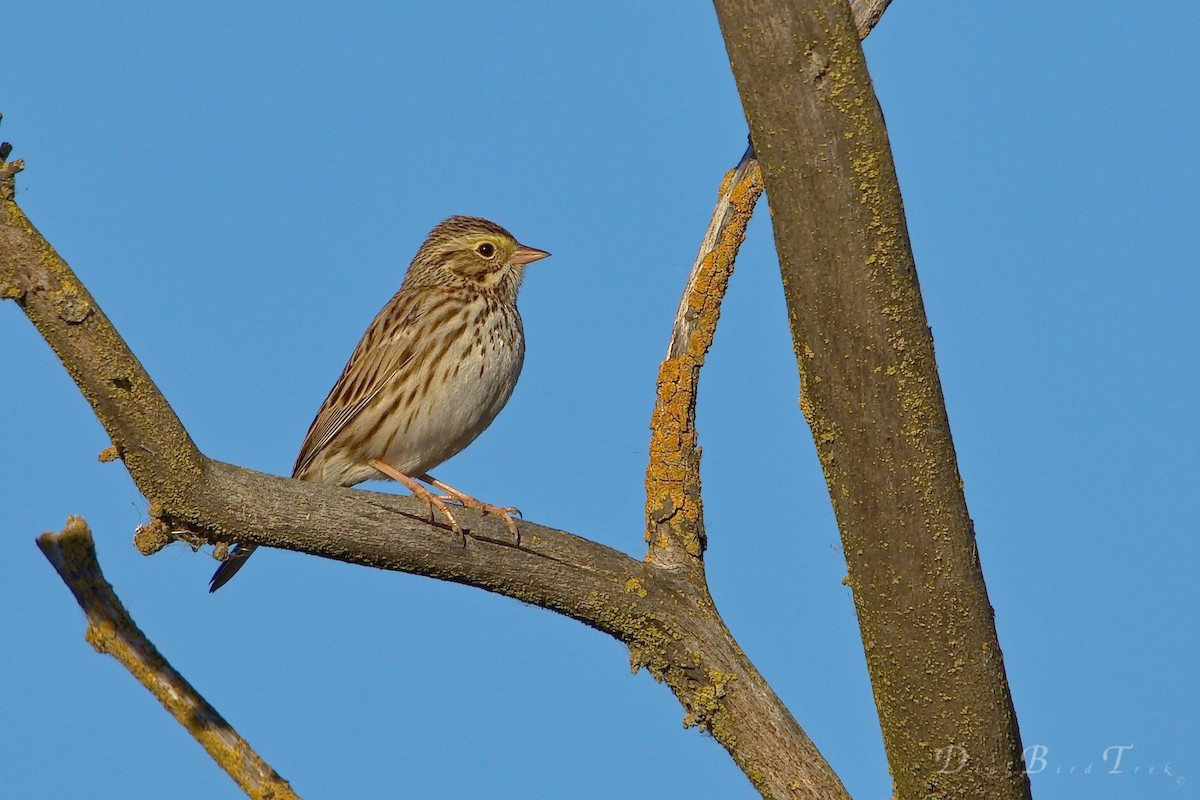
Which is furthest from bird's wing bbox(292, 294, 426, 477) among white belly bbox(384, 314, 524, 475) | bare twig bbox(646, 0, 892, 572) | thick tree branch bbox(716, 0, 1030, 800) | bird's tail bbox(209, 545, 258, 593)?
thick tree branch bbox(716, 0, 1030, 800)

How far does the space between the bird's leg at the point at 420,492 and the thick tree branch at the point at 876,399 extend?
1.35 meters

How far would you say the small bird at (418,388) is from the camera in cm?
735

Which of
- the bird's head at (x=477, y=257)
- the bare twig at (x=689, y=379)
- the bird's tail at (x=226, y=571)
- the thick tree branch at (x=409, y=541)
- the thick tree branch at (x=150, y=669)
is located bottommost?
the thick tree branch at (x=150, y=669)

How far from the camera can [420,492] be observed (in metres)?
5.53

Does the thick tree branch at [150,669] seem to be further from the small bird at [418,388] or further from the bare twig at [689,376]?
the small bird at [418,388]

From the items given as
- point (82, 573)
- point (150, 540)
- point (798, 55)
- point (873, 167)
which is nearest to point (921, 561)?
point (873, 167)

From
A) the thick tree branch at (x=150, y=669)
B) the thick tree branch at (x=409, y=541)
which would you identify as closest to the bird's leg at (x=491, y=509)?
the thick tree branch at (x=409, y=541)

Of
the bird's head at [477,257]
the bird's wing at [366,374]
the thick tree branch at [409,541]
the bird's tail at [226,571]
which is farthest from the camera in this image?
the bird's head at [477,257]

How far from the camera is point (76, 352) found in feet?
13.4

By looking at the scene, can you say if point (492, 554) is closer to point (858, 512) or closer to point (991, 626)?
point (858, 512)

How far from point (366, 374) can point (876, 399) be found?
4.05 m

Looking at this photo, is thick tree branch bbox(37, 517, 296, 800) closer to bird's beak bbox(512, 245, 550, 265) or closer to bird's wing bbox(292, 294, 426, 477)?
bird's wing bbox(292, 294, 426, 477)

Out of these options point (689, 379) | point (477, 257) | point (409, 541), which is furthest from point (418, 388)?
point (409, 541)

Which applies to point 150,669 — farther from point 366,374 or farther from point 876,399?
point 366,374
